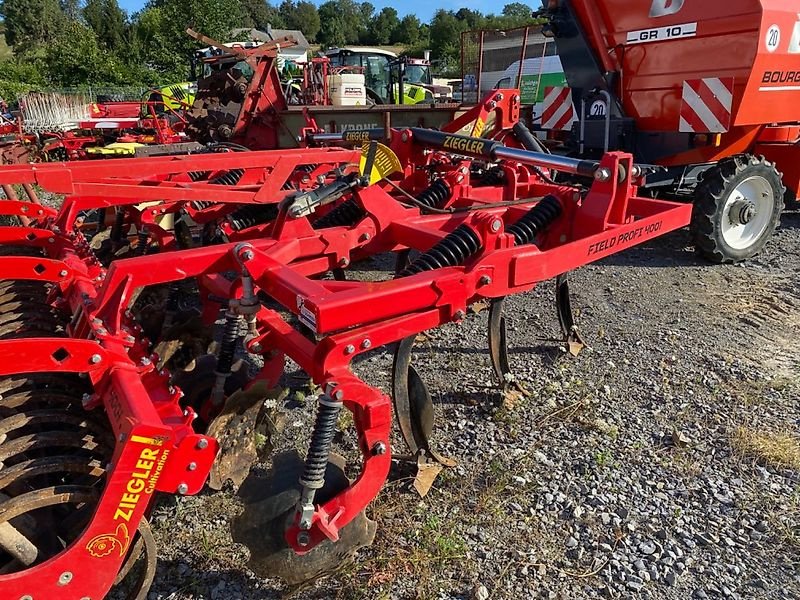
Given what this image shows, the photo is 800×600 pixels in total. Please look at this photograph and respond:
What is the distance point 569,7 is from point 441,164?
227cm

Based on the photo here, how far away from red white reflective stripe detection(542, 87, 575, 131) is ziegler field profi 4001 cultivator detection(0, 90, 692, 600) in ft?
10.5

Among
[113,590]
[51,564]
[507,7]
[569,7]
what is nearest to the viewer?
[51,564]

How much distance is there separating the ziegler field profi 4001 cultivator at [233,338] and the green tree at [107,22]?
161 ft

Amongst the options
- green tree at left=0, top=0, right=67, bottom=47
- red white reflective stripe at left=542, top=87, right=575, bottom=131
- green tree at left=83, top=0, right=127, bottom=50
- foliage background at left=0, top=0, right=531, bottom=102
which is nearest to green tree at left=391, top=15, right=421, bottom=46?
foliage background at left=0, top=0, right=531, bottom=102

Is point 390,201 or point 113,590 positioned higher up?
point 390,201

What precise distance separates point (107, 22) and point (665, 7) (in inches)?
1994

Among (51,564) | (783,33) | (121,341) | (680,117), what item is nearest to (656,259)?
(680,117)

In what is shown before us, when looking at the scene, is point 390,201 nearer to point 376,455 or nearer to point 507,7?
point 376,455

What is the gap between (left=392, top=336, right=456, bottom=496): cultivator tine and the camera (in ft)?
9.25

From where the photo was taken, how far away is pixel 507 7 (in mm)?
70312

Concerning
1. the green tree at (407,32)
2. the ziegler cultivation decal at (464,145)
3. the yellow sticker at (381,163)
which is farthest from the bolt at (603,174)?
the green tree at (407,32)

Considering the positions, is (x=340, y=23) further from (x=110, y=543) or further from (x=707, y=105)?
(x=110, y=543)

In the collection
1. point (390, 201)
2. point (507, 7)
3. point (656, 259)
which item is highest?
point (507, 7)

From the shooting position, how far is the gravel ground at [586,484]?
2.34 metres
